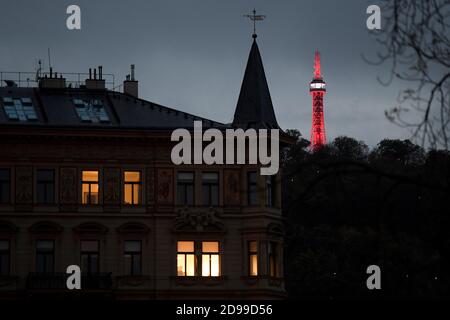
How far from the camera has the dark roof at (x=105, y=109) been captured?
217 ft

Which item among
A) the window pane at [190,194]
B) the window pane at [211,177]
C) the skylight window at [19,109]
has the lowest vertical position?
the window pane at [190,194]

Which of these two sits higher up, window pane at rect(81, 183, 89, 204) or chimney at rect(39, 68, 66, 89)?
chimney at rect(39, 68, 66, 89)

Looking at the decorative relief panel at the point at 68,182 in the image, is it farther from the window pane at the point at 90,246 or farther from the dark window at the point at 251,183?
the dark window at the point at 251,183

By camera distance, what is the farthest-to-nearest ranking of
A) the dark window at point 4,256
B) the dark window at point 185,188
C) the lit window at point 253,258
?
1. the dark window at point 185,188
2. the lit window at point 253,258
3. the dark window at point 4,256

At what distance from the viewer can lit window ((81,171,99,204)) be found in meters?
65.0

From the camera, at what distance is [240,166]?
65562 mm

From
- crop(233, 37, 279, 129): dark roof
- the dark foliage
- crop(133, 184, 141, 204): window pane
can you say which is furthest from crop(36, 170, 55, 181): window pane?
the dark foliage

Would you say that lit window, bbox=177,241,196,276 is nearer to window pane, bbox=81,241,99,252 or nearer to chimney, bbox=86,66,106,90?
window pane, bbox=81,241,99,252

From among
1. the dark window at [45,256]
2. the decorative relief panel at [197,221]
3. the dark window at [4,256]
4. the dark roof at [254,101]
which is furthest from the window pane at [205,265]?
the dark window at [4,256]

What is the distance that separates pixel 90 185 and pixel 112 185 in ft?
3.44

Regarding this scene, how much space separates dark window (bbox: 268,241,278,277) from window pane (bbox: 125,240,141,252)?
242 inches

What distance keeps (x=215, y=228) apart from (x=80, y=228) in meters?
6.34
